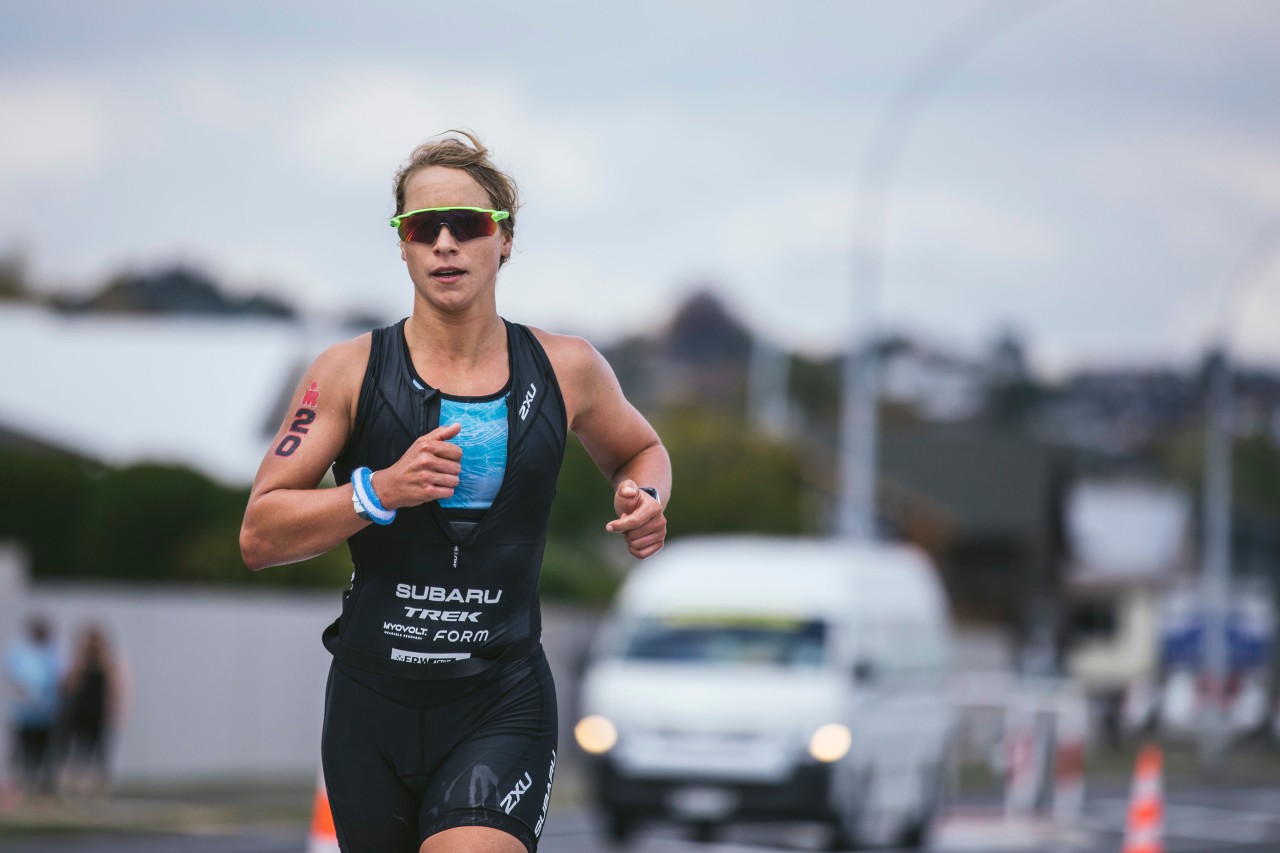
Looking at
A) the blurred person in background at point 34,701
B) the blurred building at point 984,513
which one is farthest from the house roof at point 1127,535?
the blurred person in background at point 34,701

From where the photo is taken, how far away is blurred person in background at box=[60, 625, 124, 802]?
21.7 metres

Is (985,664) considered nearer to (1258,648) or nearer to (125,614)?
(1258,648)

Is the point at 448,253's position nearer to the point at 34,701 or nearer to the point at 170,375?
the point at 34,701

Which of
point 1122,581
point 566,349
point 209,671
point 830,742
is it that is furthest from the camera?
point 1122,581

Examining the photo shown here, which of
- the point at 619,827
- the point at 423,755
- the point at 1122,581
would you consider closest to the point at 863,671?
the point at 619,827

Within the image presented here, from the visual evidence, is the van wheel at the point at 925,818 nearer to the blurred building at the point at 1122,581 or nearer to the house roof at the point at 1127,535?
the blurred building at the point at 1122,581

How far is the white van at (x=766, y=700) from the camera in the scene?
57.0 ft

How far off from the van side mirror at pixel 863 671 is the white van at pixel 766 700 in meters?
0.02

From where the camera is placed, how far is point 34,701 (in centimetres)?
2103

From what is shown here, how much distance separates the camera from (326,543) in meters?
4.52

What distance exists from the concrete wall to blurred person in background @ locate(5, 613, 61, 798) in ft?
7.79

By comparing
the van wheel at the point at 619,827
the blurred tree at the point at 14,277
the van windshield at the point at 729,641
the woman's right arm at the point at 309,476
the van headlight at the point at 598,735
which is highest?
the blurred tree at the point at 14,277

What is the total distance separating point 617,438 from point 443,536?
0.63 meters

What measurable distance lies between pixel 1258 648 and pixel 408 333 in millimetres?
53792
